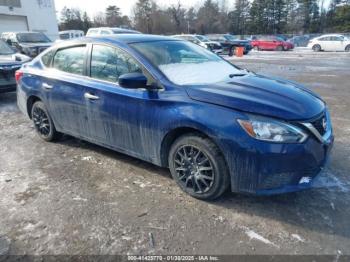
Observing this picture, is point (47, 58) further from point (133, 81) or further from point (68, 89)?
point (133, 81)

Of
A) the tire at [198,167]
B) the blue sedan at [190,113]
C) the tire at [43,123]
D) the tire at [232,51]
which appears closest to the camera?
the blue sedan at [190,113]

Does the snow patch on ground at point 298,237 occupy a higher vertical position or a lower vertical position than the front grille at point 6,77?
lower

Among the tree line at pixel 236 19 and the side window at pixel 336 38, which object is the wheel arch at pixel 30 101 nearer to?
the side window at pixel 336 38

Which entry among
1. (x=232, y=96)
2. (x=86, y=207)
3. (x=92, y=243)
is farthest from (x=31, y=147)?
(x=232, y=96)

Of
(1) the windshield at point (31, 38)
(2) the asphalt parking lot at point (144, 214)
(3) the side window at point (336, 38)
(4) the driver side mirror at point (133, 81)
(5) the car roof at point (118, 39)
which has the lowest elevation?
(2) the asphalt parking lot at point (144, 214)

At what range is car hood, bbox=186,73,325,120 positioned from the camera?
2972 millimetres

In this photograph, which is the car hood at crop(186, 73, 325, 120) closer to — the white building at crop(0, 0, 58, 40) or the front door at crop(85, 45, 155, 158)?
the front door at crop(85, 45, 155, 158)

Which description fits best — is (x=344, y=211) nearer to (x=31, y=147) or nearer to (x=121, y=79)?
(x=121, y=79)

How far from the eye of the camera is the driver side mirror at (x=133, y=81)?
11.1ft

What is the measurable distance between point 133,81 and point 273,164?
1606mm

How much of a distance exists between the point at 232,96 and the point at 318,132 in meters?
0.87

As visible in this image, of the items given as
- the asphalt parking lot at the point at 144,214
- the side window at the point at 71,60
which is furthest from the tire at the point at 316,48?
the side window at the point at 71,60

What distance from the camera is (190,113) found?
3193 millimetres

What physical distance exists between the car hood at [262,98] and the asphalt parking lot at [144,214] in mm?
980
